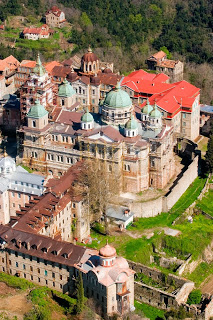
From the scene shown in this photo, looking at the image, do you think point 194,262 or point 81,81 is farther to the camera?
point 81,81

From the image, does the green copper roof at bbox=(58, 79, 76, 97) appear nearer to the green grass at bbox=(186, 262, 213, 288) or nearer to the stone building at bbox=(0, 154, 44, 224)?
the stone building at bbox=(0, 154, 44, 224)

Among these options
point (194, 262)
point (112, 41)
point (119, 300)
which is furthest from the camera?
point (112, 41)

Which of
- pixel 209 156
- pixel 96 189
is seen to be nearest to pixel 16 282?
pixel 96 189

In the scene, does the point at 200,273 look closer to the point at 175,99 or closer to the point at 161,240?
the point at 161,240

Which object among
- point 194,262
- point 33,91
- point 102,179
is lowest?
point 194,262

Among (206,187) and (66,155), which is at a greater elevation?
(66,155)

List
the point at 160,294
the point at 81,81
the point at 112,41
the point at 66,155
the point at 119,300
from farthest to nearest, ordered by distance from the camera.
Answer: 1. the point at 112,41
2. the point at 81,81
3. the point at 66,155
4. the point at 160,294
5. the point at 119,300

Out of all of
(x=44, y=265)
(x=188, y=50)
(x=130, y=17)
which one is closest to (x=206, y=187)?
(x=44, y=265)

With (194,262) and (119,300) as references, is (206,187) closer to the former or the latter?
(194,262)
